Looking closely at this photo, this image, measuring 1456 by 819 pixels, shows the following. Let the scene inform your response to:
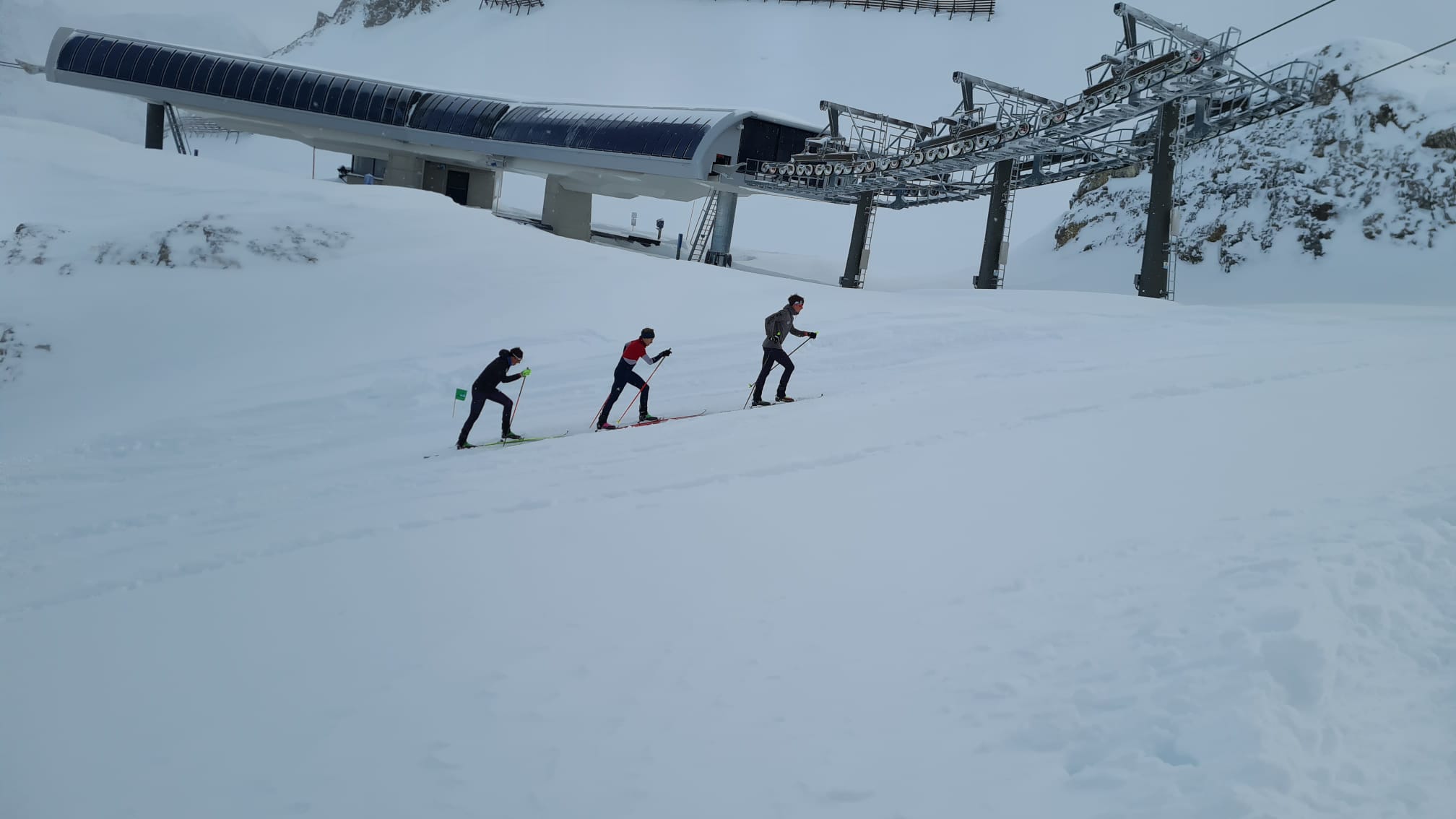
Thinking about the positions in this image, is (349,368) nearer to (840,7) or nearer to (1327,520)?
(1327,520)

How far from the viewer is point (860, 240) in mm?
35000

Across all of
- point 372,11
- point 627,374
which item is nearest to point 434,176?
point 627,374

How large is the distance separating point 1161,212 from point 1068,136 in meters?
3.96

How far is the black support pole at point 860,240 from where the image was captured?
3438 centimetres

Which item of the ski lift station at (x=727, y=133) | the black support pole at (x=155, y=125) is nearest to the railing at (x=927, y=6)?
the ski lift station at (x=727, y=133)

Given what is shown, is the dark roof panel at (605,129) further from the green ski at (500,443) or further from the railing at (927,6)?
the railing at (927,6)

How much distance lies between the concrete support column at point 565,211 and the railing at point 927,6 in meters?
47.4


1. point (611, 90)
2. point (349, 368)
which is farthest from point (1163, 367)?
point (611, 90)

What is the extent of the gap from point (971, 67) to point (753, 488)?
230ft

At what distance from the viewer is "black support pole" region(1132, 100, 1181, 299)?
22.4m

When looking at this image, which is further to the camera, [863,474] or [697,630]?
[863,474]

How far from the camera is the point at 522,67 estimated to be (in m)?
81.8

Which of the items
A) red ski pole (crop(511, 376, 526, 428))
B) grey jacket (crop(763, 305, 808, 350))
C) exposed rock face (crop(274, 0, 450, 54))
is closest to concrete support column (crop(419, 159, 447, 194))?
red ski pole (crop(511, 376, 526, 428))

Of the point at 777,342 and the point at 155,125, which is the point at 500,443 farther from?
the point at 155,125
